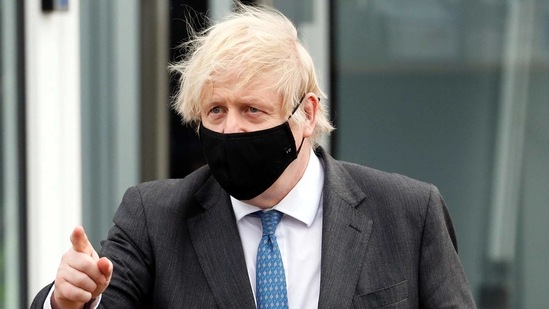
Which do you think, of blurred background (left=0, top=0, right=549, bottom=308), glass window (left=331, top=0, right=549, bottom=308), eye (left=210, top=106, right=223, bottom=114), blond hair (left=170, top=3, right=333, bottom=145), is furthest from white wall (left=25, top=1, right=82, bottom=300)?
eye (left=210, top=106, right=223, bottom=114)

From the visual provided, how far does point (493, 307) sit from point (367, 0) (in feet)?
4.86

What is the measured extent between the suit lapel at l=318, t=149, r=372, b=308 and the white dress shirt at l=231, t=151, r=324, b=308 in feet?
0.14

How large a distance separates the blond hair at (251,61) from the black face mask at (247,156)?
6 cm

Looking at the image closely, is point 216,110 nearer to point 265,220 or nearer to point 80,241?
point 265,220

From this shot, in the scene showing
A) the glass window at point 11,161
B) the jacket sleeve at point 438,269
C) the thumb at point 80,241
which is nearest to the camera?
the thumb at point 80,241

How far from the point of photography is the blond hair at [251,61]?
2689 millimetres

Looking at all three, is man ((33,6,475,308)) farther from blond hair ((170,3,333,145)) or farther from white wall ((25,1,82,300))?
white wall ((25,1,82,300))

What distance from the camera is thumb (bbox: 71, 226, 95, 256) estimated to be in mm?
2420

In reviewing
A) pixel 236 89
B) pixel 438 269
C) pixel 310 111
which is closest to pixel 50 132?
pixel 310 111

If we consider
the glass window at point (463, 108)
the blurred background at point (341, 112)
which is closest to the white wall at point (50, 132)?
the blurred background at point (341, 112)

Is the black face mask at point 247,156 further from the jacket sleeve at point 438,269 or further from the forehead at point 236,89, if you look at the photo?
the jacket sleeve at point 438,269

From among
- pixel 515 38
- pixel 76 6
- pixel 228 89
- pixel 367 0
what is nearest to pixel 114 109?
pixel 76 6

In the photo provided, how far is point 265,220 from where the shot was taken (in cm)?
280

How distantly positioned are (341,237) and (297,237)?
109 mm
